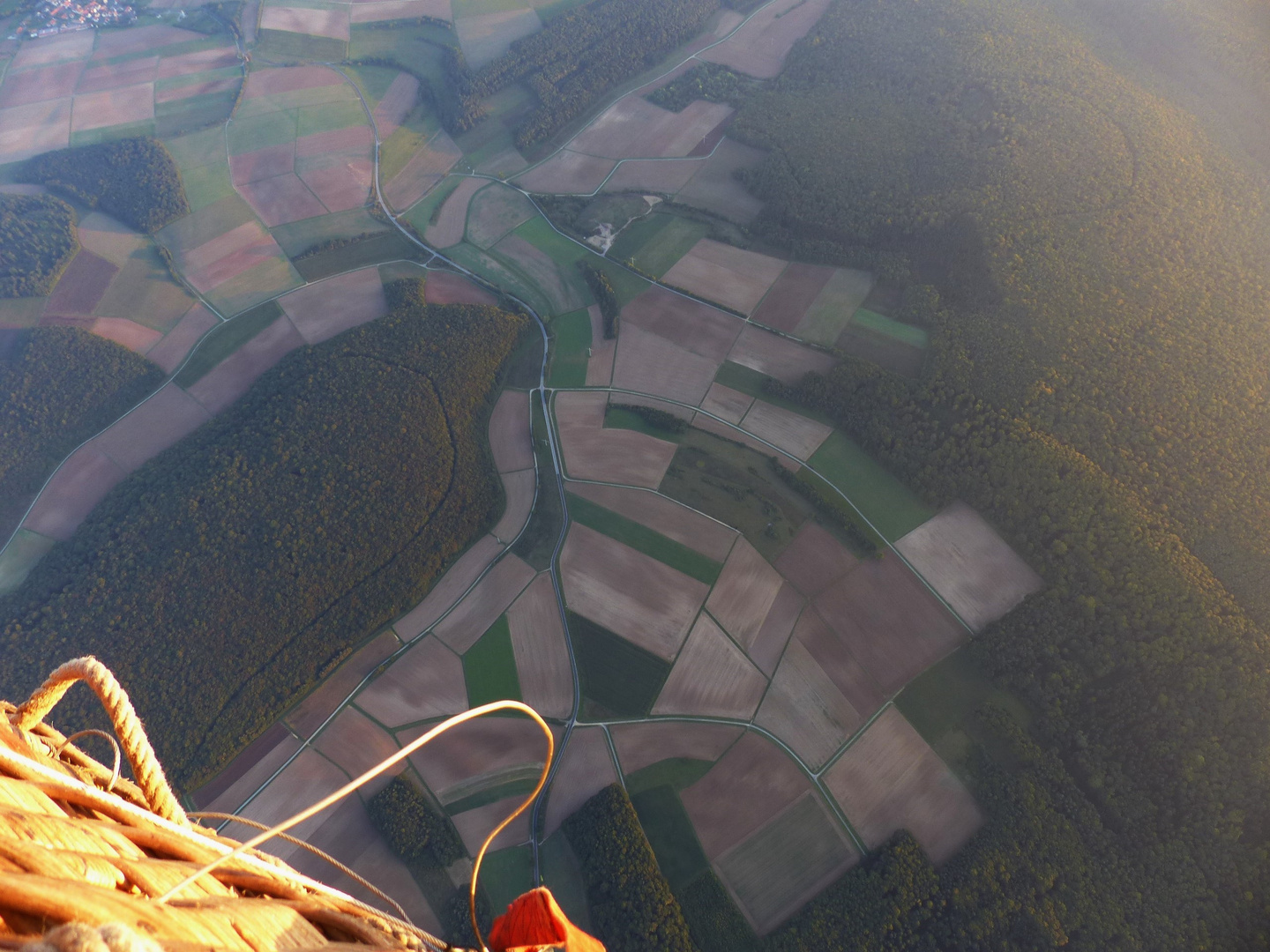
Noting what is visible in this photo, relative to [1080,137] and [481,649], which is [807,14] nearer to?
[1080,137]

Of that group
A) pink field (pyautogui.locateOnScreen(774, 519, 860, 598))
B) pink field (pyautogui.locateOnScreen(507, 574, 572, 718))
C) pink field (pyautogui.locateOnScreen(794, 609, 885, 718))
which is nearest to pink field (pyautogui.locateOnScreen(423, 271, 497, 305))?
pink field (pyautogui.locateOnScreen(507, 574, 572, 718))

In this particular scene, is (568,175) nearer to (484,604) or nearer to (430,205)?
(430,205)

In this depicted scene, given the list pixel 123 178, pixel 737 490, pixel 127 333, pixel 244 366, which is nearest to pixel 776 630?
pixel 737 490

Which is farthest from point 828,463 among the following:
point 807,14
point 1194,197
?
point 807,14

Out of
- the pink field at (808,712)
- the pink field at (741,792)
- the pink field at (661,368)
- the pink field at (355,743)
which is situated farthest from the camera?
the pink field at (661,368)

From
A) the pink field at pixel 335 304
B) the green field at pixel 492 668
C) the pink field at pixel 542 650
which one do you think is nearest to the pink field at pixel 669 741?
the pink field at pixel 542 650

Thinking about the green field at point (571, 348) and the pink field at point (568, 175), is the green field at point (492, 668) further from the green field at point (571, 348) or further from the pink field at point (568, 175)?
the pink field at point (568, 175)

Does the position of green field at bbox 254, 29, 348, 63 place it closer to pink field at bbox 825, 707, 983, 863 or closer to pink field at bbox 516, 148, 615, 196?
pink field at bbox 516, 148, 615, 196
